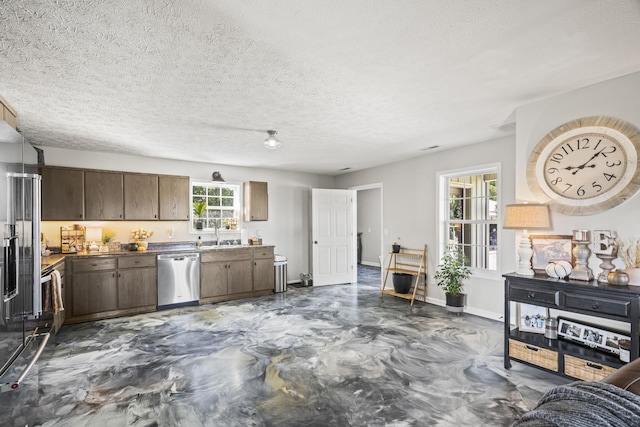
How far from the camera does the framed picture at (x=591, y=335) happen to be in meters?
2.47

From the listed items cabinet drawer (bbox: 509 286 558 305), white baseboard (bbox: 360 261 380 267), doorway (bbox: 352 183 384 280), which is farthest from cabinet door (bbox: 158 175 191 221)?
white baseboard (bbox: 360 261 380 267)

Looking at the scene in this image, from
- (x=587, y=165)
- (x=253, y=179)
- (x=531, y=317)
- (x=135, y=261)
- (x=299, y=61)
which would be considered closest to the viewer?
(x=299, y=61)

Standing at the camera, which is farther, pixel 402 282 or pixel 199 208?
pixel 199 208

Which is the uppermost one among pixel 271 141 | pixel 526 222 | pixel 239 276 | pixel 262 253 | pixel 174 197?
pixel 271 141

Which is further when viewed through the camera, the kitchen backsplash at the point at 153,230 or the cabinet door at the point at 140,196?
Answer: the cabinet door at the point at 140,196

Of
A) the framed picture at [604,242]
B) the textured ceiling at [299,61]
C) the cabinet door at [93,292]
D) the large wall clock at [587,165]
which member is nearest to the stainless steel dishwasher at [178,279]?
the cabinet door at [93,292]

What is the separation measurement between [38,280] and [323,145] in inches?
140

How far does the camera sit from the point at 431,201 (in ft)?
17.8

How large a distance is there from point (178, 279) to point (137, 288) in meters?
Result: 0.57

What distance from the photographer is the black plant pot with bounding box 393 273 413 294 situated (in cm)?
555

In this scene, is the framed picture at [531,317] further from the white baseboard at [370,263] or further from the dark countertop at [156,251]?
the white baseboard at [370,263]

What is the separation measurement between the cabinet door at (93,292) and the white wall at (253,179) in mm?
825

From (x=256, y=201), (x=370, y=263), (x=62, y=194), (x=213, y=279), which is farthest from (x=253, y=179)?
(x=370, y=263)

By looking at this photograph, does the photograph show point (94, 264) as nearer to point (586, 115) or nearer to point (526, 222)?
point (526, 222)
